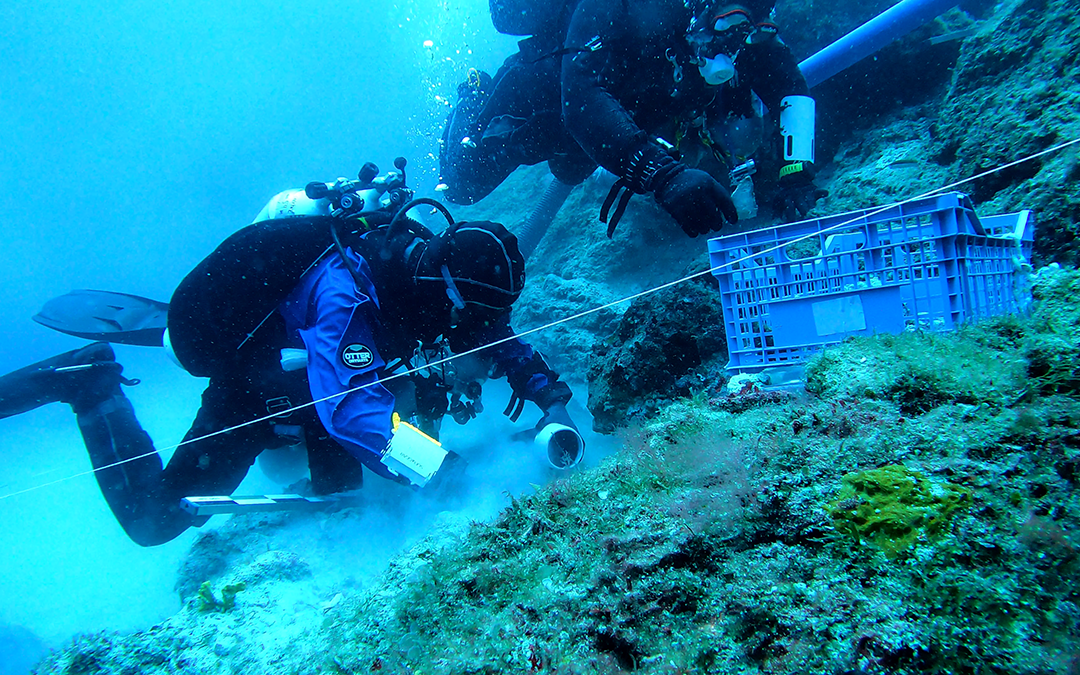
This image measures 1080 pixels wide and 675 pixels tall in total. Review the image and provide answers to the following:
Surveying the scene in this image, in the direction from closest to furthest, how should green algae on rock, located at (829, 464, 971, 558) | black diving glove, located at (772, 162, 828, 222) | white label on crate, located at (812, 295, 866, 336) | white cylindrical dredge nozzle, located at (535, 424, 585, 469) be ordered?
green algae on rock, located at (829, 464, 971, 558) < white label on crate, located at (812, 295, 866, 336) < white cylindrical dredge nozzle, located at (535, 424, 585, 469) < black diving glove, located at (772, 162, 828, 222)

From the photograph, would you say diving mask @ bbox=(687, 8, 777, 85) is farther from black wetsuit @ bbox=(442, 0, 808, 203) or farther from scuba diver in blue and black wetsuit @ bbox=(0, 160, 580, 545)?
scuba diver in blue and black wetsuit @ bbox=(0, 160, 580, 545)

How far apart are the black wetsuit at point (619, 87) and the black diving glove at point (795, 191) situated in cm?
63

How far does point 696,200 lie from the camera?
2.84m

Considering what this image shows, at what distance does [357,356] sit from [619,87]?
322 centimetres

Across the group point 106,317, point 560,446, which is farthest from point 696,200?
point 106,317

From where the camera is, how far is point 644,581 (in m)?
1.06

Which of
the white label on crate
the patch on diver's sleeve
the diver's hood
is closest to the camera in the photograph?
the white label on crate

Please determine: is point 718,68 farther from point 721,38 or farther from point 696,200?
point 696,200

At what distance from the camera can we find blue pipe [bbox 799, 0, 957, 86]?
447cm

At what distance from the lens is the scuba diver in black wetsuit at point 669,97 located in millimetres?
3133

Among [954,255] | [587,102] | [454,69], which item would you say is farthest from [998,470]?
[454,69]

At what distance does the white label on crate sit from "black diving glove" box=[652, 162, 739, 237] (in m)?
0.93

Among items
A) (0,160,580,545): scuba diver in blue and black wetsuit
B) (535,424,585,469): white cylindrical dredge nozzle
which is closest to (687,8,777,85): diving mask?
(0,160,580,545): scuba diver in blue and black wetsuit

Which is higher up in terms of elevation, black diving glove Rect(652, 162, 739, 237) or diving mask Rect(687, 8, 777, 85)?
diving mask Rect(687, 8, 777, 85)
